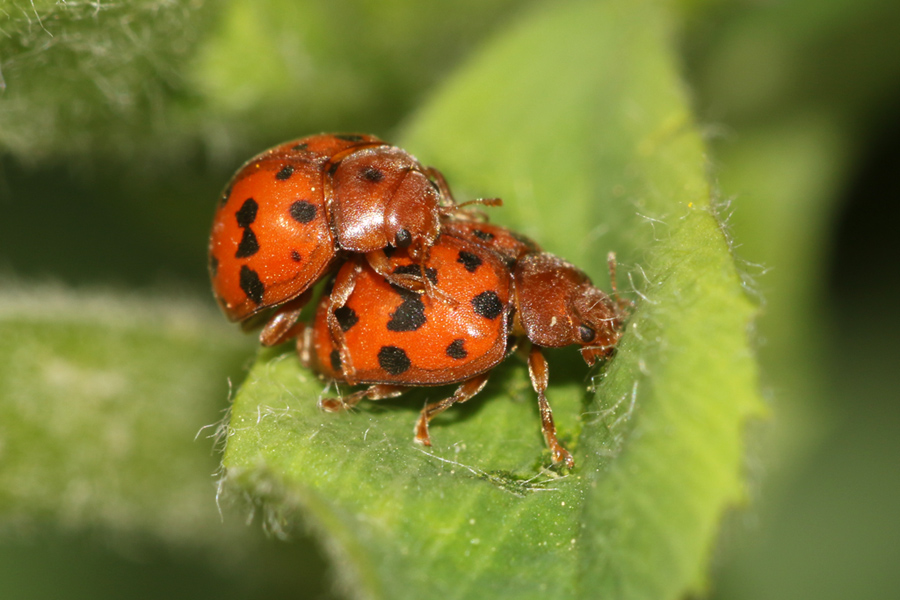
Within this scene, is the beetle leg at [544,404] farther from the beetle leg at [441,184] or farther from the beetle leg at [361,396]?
the beetle leg at [441,184]

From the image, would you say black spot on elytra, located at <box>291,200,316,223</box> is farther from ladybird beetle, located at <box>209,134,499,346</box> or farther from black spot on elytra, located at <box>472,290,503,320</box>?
black spot on elytra, located at <box>472,290,503,320</box>

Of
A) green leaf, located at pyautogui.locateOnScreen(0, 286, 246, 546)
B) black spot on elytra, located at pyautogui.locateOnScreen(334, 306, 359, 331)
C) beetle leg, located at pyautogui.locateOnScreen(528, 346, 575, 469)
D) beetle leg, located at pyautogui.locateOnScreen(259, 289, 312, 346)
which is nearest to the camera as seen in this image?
beetle leg, located at pyautogui.locateOnScreen(528, 346, 575, 469)

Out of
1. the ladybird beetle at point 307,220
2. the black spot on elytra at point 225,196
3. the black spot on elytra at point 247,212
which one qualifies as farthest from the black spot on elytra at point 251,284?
the black spot on elytra at point 225,196

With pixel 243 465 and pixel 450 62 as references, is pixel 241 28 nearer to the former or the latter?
pixel 450 62

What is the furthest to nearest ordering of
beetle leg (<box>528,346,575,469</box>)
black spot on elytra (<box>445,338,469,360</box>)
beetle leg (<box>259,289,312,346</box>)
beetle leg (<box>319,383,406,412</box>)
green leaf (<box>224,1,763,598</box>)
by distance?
beetle leg (<box>259,289,312,346</box>) < black spot on elytra (<box>445,338,469,360</box>) < beetle leg (<box>319,383,406,412</box>) < beetle leg (<box>528,346,575,469</box>) < green leaf (<box>224,1,763,598</box>)

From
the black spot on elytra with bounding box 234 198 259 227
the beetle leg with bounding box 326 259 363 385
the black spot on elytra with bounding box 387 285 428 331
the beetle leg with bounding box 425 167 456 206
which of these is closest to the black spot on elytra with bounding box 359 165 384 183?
the beetle leg with bounding box 425 167 456 206
